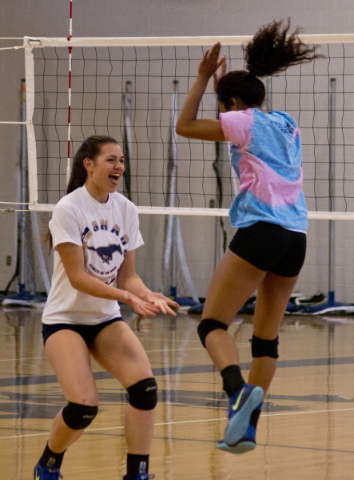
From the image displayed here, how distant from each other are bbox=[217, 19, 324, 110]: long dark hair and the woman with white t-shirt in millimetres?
594

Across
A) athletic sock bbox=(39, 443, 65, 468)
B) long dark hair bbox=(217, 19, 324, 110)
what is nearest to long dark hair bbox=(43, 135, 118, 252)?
long dark hair bbox=(217, 19, 324, 110)

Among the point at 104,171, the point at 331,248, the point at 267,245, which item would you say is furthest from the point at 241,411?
the point at 331,248

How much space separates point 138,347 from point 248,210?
71 centimetres

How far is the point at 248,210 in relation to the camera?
7.75ft

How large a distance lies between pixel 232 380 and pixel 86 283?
26.0 inches

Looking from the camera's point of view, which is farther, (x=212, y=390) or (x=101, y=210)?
(x=212, y=390)

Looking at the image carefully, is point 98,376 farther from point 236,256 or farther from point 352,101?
point 352,101

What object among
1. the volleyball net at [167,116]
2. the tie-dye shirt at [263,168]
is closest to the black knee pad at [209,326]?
the tie-dye shirt at [263,168]

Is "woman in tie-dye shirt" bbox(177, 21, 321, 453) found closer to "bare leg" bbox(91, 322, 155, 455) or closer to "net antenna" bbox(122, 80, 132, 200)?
"bare leg" bbox(91, 322, 155, 455)

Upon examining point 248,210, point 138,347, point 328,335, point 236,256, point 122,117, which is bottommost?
Answer: point 328,335

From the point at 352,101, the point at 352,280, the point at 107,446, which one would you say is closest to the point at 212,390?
the point at 107,446

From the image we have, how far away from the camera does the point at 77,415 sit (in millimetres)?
2430

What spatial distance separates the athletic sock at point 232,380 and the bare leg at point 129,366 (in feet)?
1.27

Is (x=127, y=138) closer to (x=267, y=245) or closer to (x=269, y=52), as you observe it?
(x=269, y=52)
